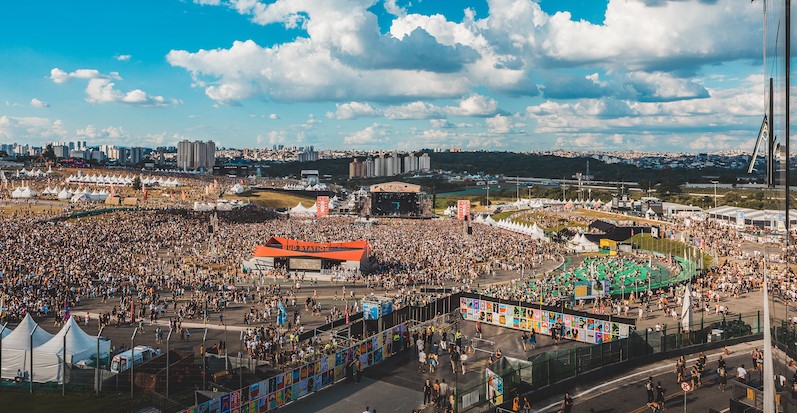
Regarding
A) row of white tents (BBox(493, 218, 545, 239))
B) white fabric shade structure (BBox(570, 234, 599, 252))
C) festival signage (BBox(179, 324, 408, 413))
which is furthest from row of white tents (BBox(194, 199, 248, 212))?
festival signage (BBox(179, 324, 408, 413))

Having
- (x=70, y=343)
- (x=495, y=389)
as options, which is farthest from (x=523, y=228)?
(x=70, y=343)

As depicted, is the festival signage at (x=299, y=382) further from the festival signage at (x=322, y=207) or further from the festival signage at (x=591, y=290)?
the festival signage at (x=322, y=207)

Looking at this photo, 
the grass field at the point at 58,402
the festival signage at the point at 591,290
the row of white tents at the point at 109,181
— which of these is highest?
the row of white tents at the point at 109,181

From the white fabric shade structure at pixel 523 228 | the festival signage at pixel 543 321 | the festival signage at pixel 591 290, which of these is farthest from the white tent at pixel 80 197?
the festival signage at pixel 591 290

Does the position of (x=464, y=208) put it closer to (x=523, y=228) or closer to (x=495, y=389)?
(x=523, y=228)

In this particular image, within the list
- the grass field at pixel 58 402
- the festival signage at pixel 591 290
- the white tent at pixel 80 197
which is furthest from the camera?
the white tent at pixel 80 197

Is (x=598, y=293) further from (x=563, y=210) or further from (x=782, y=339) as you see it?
(x=563, y=210)

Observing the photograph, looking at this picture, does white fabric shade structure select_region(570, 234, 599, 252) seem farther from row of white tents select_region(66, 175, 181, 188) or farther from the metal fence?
row of white tents select_region(66, 175, 181, 188)
